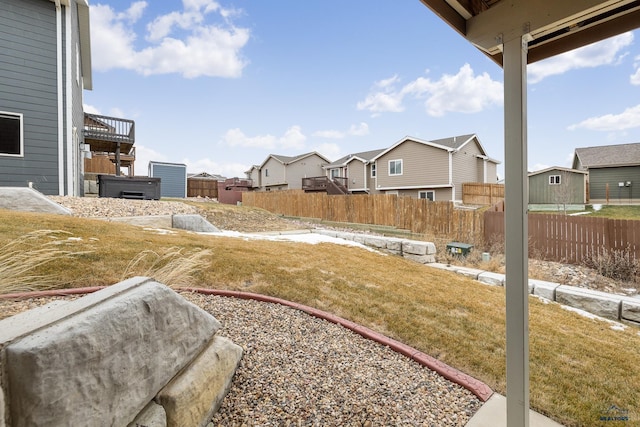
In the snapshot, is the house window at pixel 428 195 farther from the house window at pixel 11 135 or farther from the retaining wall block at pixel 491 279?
the house window at pixel 11 135

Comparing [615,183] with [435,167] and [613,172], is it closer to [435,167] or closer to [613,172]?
[613,172]

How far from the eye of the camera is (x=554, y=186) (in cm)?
2133

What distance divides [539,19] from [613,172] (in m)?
26.5

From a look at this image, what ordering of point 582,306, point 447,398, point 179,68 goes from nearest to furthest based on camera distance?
point 447,398 < point 582,306 < point 179,68

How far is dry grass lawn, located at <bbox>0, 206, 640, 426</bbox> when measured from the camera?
8.15 feet

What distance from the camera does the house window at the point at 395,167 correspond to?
22234mm

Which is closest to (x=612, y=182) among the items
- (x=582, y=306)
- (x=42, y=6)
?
(x=582, y=306)

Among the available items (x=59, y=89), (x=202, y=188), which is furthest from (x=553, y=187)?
(x=202, y=188)

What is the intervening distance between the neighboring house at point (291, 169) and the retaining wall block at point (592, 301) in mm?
26017

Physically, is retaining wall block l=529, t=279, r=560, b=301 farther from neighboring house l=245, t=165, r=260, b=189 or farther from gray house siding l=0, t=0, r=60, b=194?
neighboring house l=245, t=165, r=260, b=189

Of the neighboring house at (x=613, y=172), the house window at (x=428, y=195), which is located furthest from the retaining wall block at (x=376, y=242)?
the neighboring house at (x=613, y=172)

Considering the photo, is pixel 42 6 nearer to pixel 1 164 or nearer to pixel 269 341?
pixel 1 164

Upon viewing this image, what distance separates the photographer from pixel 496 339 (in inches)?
121

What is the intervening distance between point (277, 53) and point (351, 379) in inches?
533
